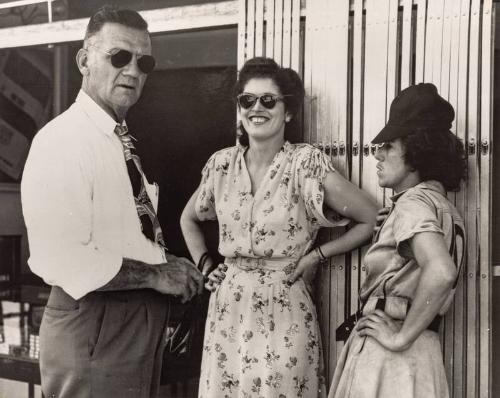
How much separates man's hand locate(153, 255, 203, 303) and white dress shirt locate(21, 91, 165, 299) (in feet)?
0.43

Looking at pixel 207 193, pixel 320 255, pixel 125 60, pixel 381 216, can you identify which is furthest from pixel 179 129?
pixel 381 216

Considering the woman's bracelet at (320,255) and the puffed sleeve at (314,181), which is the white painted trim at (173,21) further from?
the woman's bracelet at (320,255)

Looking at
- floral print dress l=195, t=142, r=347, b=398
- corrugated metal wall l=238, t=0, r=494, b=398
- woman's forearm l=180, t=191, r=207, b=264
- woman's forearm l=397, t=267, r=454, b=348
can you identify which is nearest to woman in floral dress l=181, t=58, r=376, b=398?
floral print dress l=195, t=142, r=347, b=398

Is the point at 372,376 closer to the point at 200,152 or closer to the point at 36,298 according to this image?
the point at 200,152

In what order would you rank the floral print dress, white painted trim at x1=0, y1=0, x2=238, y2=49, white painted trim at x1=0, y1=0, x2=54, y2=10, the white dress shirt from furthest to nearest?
white painted trim at x1=0, y1=0, x2=54, y2=10 → white painted trim at x1=0, y1=0, x2=238, y2=49 → the floral print dress → the white dress shirt

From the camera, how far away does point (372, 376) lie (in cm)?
192

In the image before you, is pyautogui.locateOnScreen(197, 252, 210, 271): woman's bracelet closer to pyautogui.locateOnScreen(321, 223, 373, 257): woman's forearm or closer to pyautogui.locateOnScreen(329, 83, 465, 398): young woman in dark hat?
pyautogui.locateOnScreen(321, 223, 373, 257): woman's forearm

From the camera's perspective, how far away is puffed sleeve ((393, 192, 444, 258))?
1817 mm

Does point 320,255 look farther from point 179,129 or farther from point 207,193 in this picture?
point 179,129

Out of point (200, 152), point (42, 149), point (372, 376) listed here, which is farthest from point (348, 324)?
point (42, 149)

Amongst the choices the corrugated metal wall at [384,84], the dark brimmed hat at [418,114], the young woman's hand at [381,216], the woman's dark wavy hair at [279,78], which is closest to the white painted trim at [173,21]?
the corrugated metal wall at [384,84]

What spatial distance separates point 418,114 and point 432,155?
137 mm

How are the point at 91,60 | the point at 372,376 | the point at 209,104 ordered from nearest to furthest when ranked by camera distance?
the point at 372,376 < the point at 91,60 < the point at 209,104

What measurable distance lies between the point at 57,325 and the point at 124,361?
246 millimetres
